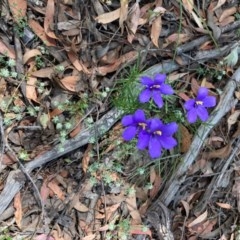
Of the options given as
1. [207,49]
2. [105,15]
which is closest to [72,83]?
[105,15]

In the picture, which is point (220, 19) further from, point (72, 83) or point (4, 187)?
point (4, 187)

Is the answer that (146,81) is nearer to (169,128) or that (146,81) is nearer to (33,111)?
(169,128)

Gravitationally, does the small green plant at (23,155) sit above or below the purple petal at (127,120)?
below

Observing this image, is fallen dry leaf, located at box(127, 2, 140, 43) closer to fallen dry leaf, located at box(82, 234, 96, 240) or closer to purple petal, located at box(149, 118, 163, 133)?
purple petal, located at box(149, 118, 163, 133)

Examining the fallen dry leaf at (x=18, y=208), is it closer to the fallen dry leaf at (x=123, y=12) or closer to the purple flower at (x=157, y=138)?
the purple flower at (x=157, y=138)

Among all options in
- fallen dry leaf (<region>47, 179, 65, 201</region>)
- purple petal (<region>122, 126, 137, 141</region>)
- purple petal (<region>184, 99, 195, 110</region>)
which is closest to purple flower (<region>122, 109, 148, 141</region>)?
purple petal (<region>122, 126, 137, 141</region>)

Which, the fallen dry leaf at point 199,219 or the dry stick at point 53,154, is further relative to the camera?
the fallen dry leaf at point 199,219

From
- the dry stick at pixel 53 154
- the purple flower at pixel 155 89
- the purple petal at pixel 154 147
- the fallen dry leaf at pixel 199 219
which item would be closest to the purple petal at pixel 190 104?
the purple flower at pixel 155 89

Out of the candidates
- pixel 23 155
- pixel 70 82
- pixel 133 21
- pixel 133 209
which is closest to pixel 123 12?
pixel 133 21
